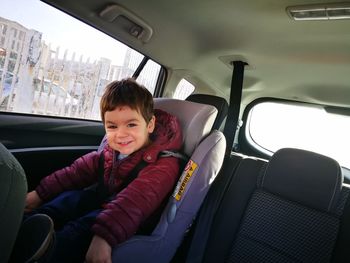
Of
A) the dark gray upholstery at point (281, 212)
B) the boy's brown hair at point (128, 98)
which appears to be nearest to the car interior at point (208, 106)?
the dark gray upholstery at point (281, 212)

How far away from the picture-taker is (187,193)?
139 centimetres

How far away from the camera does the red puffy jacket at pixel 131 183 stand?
3.95 feet

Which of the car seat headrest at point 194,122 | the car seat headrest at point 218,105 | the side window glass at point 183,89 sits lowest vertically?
the car seat headrest at point 194,122

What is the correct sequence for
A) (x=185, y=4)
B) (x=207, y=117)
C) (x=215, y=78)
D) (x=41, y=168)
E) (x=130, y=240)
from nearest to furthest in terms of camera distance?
(x=130, y=240), (x=207, y=117), (x=185, y=4), (x=41, y=168), (x=215, y=78)

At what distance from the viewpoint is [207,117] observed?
161cm

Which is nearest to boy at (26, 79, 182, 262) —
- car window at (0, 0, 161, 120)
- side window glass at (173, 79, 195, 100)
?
car window at (0, 0, 161, 120)

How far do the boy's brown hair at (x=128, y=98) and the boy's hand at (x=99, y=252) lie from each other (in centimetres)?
57

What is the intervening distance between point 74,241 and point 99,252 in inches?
6.2

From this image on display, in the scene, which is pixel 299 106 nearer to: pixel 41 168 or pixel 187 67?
pixel 187 67

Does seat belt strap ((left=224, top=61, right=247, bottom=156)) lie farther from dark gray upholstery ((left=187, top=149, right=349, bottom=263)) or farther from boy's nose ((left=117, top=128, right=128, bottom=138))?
boy's nose ((left=117, top=128, right=128, bottom=138))

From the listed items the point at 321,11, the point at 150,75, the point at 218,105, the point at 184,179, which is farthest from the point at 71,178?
the point at 321,11

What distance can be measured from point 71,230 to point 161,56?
1.53 m

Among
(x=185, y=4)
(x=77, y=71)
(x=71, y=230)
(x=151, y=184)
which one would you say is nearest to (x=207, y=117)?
(x=151, y=184)

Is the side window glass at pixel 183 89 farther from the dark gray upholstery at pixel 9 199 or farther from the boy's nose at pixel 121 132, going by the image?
the dark gray upholstery at pixel 9 199
